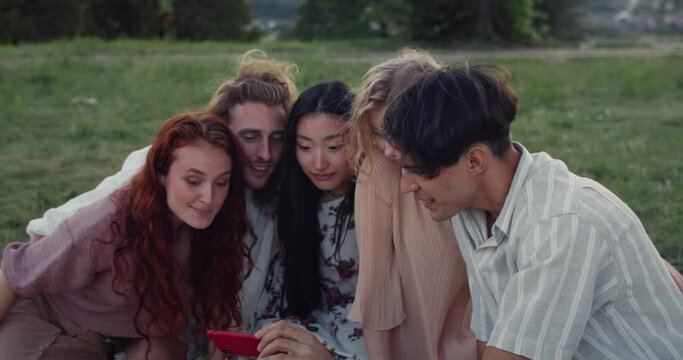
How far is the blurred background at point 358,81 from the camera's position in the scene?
22.2ft

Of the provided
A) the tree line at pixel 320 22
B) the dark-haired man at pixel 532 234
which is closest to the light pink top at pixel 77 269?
the dark-haired man at pixel 532 234

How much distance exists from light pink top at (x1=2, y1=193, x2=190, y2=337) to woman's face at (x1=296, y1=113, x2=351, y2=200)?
2.44ft

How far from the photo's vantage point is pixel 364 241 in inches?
134

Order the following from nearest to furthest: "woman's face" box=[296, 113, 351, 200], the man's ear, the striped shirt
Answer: the striped shirt < the man's ear < "woman's face" box=[296, 113, 351, 200]

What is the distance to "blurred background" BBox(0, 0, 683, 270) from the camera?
22.2 feet

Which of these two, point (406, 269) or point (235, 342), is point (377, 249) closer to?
point (406, 269)

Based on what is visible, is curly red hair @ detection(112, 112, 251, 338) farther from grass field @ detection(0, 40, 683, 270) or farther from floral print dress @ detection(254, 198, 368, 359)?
grass field @ detection(0, 40, 683, 270)

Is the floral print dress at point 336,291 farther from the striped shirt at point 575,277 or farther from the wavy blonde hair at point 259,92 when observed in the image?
the striped shirt at point 575,277

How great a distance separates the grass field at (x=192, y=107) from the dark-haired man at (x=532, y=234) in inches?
92.7

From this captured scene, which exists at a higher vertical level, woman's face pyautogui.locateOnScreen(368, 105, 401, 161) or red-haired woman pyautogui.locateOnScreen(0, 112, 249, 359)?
woman's face pyautogui.locateOnScreen(368, 105, 401, 161)

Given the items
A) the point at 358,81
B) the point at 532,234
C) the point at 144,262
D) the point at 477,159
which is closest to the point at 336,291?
the point at 144,262

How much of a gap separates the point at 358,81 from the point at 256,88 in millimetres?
478

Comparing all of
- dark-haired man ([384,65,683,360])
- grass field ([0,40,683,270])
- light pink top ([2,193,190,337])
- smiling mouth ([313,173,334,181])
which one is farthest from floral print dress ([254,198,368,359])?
grass field ([0,40,683,270])

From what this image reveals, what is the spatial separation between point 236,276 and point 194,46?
457 inches
